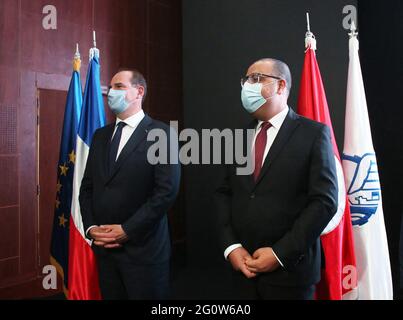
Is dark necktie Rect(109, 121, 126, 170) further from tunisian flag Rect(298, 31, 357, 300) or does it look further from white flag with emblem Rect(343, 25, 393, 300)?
white flag with emblem Rect(343, 25, 393, 300)

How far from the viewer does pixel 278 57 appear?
3496 mm

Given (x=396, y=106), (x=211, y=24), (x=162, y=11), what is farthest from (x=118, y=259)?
(x=162, y=11)

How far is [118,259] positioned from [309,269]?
922 millimetres

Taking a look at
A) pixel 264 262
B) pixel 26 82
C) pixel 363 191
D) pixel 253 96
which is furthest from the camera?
pixel 26 82

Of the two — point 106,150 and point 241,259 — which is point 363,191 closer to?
point 241,259

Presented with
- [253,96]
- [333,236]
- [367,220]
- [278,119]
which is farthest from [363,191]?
[253,96]

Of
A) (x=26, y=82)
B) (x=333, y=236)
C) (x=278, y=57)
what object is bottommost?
(x=333, y=236)

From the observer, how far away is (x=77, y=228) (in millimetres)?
2721

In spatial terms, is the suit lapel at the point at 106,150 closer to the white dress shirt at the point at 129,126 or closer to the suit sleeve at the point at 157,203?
the white dress shirt at the point at 129,126

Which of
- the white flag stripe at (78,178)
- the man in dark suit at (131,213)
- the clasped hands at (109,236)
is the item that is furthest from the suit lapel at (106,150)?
the white flag stripe at (78,178)

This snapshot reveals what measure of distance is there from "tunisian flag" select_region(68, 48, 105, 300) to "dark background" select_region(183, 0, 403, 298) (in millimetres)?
1332

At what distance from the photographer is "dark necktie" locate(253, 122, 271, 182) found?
6.07 feet

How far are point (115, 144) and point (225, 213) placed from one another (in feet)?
2.32

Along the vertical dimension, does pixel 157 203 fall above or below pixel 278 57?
below
